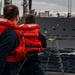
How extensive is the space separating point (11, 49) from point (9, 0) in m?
9.90

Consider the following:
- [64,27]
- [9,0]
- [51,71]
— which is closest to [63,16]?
[64,27]

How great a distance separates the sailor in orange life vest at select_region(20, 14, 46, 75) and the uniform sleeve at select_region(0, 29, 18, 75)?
81 centimetres

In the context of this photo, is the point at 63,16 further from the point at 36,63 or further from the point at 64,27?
the point at 36,63

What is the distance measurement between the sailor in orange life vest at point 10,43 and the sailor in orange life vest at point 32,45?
24.2 inches

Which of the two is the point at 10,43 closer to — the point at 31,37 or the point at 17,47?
the point at 17,47

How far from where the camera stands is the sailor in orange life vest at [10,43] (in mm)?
2773

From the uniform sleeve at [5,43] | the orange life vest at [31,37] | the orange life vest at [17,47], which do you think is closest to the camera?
the uniform sleeve at [5,43]

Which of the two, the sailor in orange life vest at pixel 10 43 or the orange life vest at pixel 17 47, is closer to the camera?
the sailor in orange life vest at pixel 10 43

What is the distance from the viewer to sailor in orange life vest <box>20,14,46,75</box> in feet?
12.1

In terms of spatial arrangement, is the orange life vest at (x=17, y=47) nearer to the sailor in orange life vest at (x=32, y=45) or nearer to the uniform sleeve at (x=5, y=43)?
the uniform sleeve at (x=5, y=43)

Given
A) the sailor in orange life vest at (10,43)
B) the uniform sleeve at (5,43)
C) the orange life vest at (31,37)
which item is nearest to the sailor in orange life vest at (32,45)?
the orange life vest at (31,37)

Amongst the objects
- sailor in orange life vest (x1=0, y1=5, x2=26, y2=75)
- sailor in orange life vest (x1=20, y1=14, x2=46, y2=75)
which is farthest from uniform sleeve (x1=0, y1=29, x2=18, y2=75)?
sailor in orange life vest (x1=20, y1=14, x2=46, y2=75)

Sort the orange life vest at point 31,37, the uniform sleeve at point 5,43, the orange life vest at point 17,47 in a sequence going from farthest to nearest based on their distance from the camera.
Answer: the orange life vest at point 31,37 → the orange life vest at point 17,47 → the uniform sleeve at point 5,43

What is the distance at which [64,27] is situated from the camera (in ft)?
180
